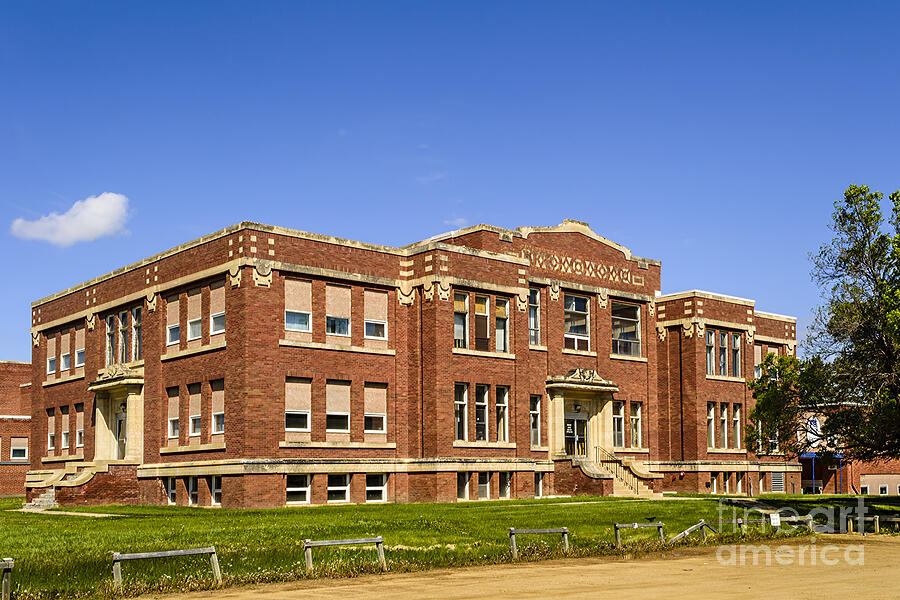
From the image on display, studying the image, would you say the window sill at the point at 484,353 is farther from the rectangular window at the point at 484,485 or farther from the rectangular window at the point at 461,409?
the rectangular window at the point at 484,485

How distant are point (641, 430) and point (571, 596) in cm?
3450

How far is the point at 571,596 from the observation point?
18.8 m

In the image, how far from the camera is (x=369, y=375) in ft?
138

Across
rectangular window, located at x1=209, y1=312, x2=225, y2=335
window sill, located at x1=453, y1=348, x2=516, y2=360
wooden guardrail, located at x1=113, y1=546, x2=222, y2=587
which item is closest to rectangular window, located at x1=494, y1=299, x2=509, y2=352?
window sill, located at x1=453, y1=348, x2=516, y2=360

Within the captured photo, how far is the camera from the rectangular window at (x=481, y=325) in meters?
44.1

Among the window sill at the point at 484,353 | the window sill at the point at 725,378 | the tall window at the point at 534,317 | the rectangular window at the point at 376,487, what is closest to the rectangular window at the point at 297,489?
the rectangular window at the point at 376,487

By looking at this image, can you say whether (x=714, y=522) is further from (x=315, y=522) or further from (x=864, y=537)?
(x=315, y=522)

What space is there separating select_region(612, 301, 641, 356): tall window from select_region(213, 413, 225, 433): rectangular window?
19.9m

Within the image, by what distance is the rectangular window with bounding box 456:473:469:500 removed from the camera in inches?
1681

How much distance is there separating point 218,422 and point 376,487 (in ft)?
21.4

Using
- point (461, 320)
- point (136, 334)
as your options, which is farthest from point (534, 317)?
point (136, 334)

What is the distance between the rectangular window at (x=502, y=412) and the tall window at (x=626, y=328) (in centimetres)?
898

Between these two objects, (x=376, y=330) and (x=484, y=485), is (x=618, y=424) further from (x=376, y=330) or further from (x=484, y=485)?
(x=376, y=330)

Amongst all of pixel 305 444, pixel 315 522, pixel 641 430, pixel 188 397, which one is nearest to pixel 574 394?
pixel 641 430
